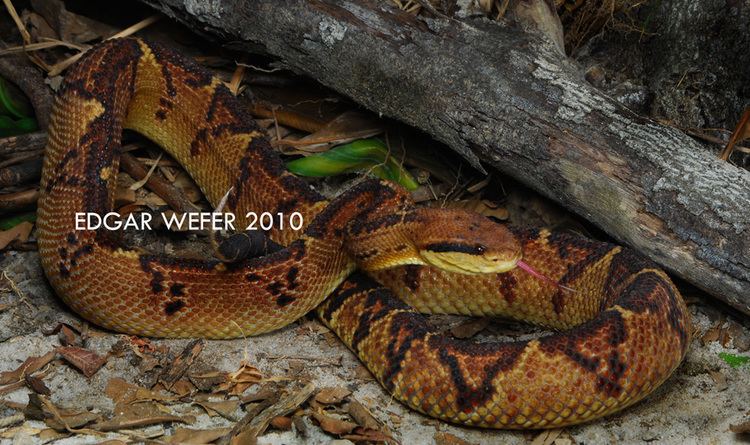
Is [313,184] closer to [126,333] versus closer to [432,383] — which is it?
[126,333]

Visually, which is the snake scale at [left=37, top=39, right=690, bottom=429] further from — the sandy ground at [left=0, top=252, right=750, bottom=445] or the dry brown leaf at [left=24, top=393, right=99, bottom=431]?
the dry brown leaf at [left=24, top=393, right=99, bottom=431]

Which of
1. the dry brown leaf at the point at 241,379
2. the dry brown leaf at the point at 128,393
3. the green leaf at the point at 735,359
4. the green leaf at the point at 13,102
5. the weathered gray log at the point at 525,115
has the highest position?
the weathered gray log at the point at 525,115

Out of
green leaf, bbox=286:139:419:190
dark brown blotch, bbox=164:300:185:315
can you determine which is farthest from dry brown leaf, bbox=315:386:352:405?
green leaf, bbox=286:139:419:190

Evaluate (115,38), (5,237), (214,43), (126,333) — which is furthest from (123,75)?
(126,333)

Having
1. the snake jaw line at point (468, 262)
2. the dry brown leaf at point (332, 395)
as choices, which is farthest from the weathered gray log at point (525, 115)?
the dry brown leaf at point (332, 395)

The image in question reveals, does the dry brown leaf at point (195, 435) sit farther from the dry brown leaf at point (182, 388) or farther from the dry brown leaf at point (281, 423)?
the dry brown leaf at point (182, 388)
